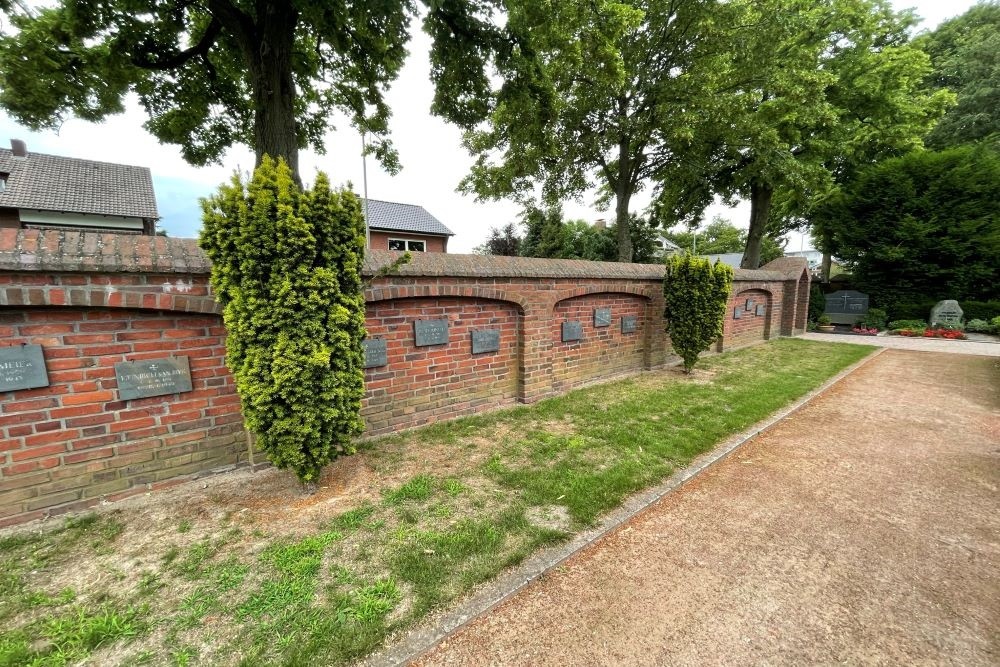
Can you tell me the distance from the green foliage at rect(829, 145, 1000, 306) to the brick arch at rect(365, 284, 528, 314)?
18803mm

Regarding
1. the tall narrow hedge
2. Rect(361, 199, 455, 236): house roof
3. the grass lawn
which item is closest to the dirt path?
the grass lawn

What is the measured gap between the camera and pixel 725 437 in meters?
4.60

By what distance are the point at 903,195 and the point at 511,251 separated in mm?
19659

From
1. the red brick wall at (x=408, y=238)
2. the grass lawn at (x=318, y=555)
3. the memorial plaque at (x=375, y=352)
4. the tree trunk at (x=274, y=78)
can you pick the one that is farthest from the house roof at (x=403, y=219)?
the grass lawn at (x=318, y=555)

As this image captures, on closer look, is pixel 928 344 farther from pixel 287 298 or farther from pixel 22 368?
pixel 22 368

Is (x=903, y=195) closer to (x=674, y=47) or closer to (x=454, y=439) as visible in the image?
(x=674, y=47)

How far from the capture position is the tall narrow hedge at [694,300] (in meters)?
7.05

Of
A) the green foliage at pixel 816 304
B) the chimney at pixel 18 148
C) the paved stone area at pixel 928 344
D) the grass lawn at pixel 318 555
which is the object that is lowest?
the paved stone area at pixel 928 344

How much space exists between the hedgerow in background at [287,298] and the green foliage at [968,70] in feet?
81.6

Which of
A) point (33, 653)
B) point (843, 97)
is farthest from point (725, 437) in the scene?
point (843, 97)

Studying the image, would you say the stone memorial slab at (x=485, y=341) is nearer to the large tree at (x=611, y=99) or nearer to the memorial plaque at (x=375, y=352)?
the memorial plaque at (x=375, y=352)

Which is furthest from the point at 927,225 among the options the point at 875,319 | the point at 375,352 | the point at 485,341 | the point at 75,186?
the point at 75,186

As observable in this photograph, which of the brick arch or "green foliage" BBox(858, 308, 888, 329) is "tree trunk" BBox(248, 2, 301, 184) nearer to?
the brick arch

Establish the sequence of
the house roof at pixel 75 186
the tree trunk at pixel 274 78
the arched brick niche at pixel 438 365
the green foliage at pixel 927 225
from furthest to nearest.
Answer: the house roof at pixel 75 186 < the green foliage at pixel 927 225 < the tree trunk at pixel 274 78 < the arched brick niche at pixel 438 365
